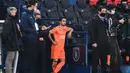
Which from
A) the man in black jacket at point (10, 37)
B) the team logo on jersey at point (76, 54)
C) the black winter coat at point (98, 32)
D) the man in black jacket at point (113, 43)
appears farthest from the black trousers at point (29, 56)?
the man in black jacket at point (113, 43)

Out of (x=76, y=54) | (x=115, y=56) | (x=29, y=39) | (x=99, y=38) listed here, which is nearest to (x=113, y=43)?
(x=115, y=56)

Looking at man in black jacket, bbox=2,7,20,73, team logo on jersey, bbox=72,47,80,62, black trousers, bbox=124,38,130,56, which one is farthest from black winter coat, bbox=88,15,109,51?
man in black jacket, bbox=2,7,20,73

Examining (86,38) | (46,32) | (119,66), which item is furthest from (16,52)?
(119,66)

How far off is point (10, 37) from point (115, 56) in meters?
2.75

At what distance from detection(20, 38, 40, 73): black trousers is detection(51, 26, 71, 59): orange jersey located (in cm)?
49

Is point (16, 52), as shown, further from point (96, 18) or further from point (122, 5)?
point (122, 5)

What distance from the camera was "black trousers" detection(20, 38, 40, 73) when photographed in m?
10.9

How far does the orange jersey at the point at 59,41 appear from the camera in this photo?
Result: 1131 centimetres

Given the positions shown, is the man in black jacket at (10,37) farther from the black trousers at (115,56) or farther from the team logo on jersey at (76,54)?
the black trousers at (115,56)

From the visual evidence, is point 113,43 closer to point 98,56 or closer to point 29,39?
point 98,56

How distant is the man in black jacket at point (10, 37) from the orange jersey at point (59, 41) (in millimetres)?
1083

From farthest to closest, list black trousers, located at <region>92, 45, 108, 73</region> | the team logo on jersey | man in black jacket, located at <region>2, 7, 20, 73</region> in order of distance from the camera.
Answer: the team logo on jersey, black trousers, located at <region>92, 45, 108, 73</region>, man in black jacket, located at <region>2, 7, 20, 73</region>

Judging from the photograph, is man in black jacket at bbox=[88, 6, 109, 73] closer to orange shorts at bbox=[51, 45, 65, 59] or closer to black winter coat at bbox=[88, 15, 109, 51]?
black winter coat at bbox=[88, 15, 109, 51]

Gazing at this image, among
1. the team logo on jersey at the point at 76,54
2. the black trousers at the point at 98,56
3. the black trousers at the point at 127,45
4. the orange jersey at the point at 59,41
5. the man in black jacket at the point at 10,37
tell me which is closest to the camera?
the man in black jacket at the point at 10,37
